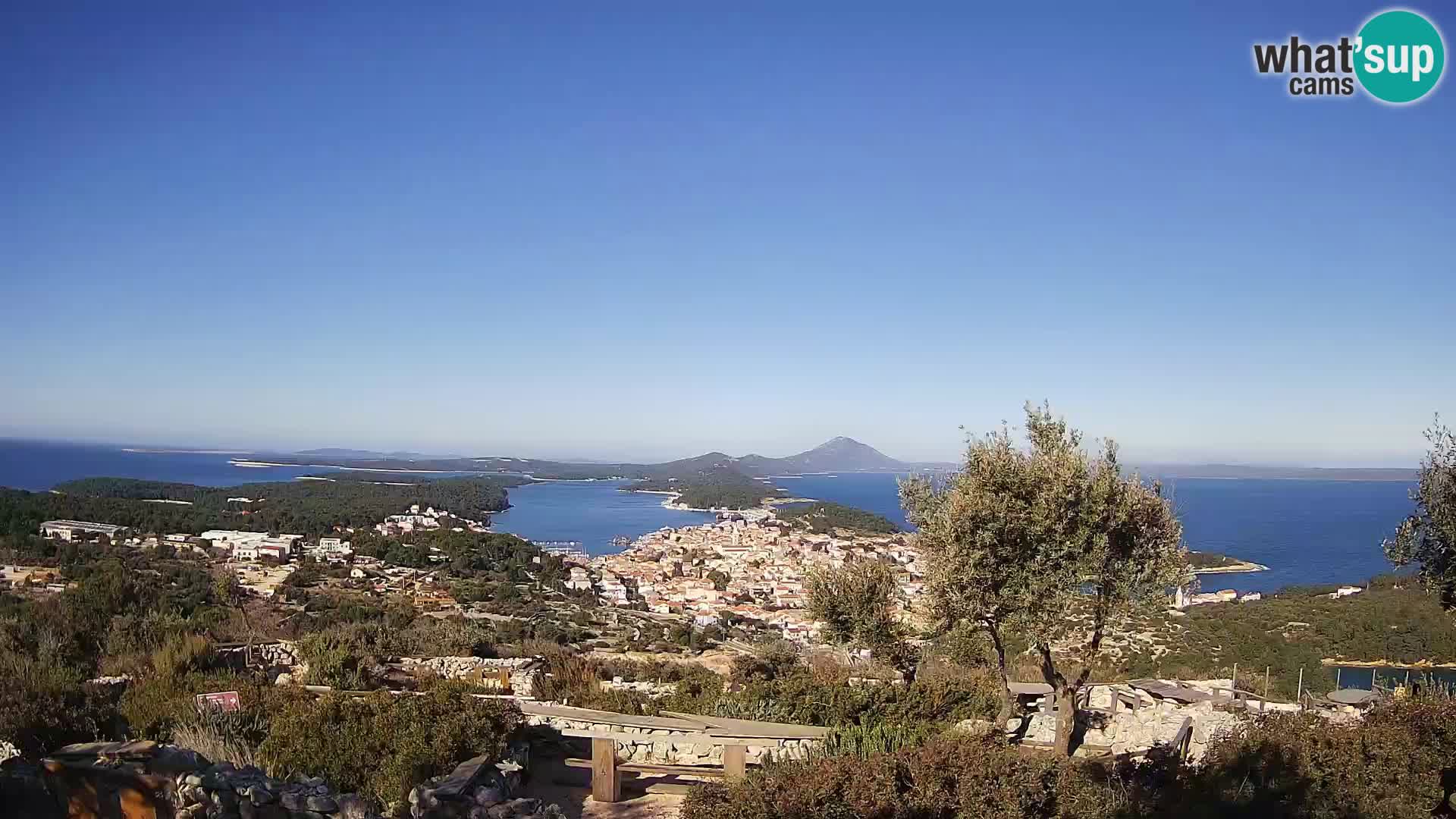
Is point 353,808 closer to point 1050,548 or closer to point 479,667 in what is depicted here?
point 1050,548

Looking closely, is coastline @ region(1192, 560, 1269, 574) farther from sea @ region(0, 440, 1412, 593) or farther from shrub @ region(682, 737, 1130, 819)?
shrub @ region(682, 737, 1130, 819)

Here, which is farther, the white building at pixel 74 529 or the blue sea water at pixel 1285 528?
the blue sea water at pixel 1285 528

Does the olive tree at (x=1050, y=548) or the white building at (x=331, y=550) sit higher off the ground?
the olive tree at (x=1050, y=548)

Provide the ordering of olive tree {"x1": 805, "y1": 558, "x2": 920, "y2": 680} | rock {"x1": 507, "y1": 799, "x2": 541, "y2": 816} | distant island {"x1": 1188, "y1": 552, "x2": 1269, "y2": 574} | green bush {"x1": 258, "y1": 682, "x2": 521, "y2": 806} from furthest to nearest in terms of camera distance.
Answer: distant island {"x1": 1188, "y1": 552, "x2": 1269, "y2": 574} < olive tree {"x1": 805, "y1": 558, "x2": 920, "y2": 680} < green bush {"x1": 258, "y1": 682, "x2": 521, "y2": 806} < rock {"x1": 507, "y1": 799, "x2": 541, "y2": 816}

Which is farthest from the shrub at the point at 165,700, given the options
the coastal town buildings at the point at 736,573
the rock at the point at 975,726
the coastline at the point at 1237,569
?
the coastline at the point at 1237,569

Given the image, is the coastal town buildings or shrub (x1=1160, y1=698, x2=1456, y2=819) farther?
the coastal town buildings

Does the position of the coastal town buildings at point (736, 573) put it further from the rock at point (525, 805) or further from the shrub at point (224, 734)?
the shrub at point (224, 734)

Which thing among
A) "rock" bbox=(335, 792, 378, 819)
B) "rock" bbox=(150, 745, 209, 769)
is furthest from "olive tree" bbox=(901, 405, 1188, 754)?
"rock" bbox=(150, 745, 209, 769)
